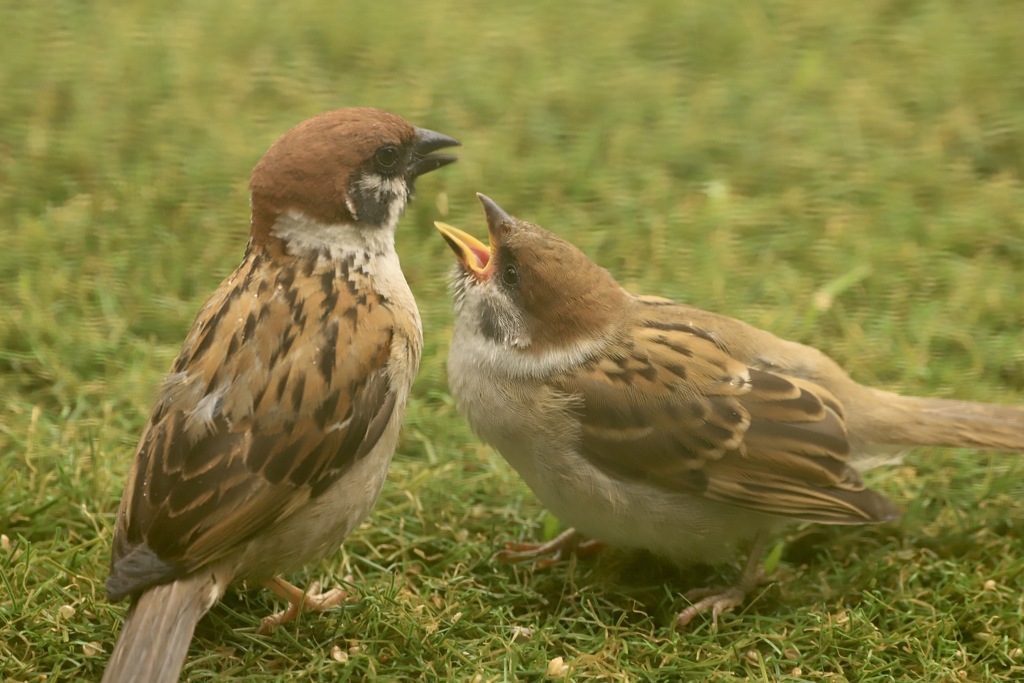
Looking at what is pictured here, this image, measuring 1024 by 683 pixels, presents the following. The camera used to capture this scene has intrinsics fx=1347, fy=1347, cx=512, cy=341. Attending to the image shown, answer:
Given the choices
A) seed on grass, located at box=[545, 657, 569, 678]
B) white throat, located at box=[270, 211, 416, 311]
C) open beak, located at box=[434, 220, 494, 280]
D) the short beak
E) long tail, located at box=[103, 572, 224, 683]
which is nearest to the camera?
long tail, located at box=[103, 572, 224, 683]

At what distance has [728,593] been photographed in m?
4.46

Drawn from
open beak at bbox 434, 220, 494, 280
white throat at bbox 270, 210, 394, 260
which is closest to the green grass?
open beak at bbox 434, 220, 494, 280

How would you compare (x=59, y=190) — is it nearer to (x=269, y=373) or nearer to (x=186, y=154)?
(x=186, y=154)

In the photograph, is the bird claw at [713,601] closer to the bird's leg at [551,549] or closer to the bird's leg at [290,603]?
the bird's leg at [551,549]

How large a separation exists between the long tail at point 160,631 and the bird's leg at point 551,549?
1188 mm

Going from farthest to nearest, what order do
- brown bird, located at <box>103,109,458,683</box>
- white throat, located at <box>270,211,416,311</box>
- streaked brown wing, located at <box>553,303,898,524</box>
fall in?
streaked brown wing, located at <box>553,303,898,524</box> → white throat, located at <box>270,211,416,311</box> → brown bird, located at <box>103,109,458,683</box>

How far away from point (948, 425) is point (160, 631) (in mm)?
2659

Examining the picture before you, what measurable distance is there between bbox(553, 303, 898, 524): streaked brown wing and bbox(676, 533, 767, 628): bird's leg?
0.27m

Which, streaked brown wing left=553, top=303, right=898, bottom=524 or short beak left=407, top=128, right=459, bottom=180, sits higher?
short beak left=407, top=128, right=459, bottom=180

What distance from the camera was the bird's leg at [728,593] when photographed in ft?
14.4

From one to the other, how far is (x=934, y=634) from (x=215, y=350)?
2409 mm

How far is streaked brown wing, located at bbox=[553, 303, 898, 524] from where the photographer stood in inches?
170

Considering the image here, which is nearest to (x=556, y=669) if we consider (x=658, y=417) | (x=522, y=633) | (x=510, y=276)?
(x=522, y=633)

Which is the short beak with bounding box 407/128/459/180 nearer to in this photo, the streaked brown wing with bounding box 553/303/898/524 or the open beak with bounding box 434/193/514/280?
the open beak with bounding box 434/193/514/280
